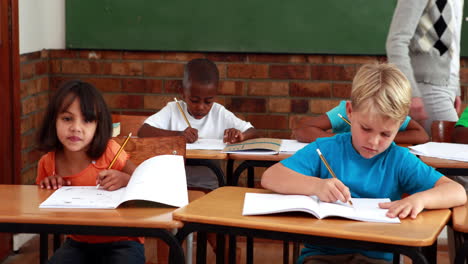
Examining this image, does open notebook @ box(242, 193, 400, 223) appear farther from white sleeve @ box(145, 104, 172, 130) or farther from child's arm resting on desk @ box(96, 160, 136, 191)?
white sleeve @ box(145, 104, 172, 130)

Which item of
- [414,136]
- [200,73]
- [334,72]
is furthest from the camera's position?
[334,72]

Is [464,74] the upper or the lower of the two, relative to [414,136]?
upper

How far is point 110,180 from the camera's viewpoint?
6.77ft

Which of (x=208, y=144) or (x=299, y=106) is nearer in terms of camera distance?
(x=208, y=144)

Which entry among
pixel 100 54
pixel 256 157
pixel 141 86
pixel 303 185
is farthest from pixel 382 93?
pixel 100 54

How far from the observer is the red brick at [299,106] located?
164 inches

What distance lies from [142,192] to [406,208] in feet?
2.33

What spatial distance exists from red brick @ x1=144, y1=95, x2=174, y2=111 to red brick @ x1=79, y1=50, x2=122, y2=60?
0.32 metres

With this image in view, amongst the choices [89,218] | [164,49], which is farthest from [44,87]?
[89,218]

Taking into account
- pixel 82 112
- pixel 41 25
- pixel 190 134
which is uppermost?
pixel 41 25

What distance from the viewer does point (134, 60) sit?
421 centimetres

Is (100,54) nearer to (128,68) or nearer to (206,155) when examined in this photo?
(128,68)

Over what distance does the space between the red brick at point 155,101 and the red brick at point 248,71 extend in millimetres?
441

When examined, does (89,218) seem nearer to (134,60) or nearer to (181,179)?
(181,179)
